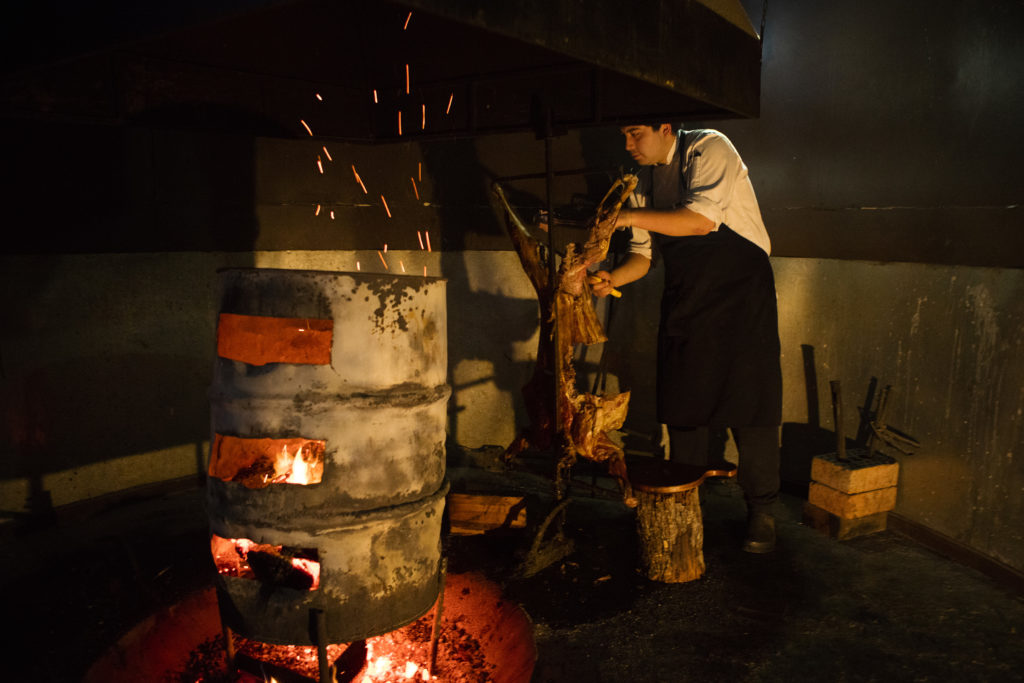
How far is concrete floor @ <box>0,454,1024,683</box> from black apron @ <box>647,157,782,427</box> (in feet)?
3.22

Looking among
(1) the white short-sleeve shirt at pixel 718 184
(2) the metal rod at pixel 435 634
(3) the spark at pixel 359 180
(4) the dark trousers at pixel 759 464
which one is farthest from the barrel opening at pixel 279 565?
(3) the spark at pixel 359 180

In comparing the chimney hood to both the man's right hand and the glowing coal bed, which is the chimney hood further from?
the glowing coal bed

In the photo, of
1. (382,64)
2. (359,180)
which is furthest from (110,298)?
(382,64)

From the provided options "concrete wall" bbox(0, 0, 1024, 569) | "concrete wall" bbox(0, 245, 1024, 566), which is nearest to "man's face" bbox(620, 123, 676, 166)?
"concrete wall" bbox(0, 0, 1024, 569)

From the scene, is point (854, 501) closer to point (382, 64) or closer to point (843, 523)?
point (843, 523)

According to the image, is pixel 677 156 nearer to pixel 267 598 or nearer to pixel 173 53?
pixel 173 53

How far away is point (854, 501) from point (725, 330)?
1.49m

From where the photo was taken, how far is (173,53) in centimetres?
368

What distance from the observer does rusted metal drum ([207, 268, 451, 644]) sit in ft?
8.09

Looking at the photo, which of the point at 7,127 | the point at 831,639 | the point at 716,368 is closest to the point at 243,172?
the point at 7,127

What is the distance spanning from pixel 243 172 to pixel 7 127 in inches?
55.1

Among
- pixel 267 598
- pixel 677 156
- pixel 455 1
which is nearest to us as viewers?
pixel 455 1

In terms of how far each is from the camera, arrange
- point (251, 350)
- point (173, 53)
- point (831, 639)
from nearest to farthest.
Answer: point (251, 350), point (831, 639), point (173, 53)

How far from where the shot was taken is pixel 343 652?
3.17 metres
